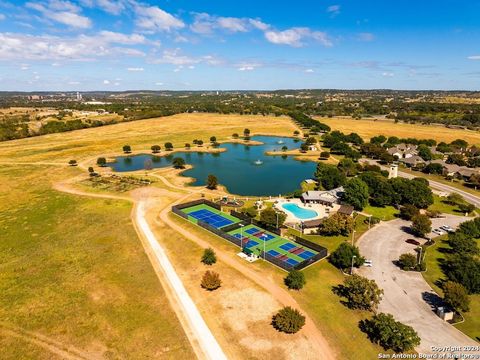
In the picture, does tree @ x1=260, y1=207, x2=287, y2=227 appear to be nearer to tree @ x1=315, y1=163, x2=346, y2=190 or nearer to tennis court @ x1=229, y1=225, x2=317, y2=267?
tennis court @ x1=229, y1=225, x2=317, y2=267

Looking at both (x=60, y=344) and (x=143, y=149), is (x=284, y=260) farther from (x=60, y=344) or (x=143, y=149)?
(x=143, y=149)

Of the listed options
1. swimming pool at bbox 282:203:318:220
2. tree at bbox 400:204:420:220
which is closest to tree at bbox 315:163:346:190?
swimming pool at bbox 282:203:318:220

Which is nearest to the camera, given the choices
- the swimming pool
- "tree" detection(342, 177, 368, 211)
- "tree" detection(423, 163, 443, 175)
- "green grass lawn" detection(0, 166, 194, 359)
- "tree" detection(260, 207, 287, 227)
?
"green grass lawn" detection(0, 166, 194, 359)

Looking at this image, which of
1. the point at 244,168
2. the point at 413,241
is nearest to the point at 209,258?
the point at 413,241

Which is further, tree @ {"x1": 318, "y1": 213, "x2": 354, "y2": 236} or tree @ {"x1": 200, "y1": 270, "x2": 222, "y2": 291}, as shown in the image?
tree @ {"x1": 318, "y1": 213, "x2": 354, "y2": 236}

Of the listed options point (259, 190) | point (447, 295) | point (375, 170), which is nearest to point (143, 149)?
point (259, 190)

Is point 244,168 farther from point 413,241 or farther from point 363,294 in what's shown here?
point 363,294
